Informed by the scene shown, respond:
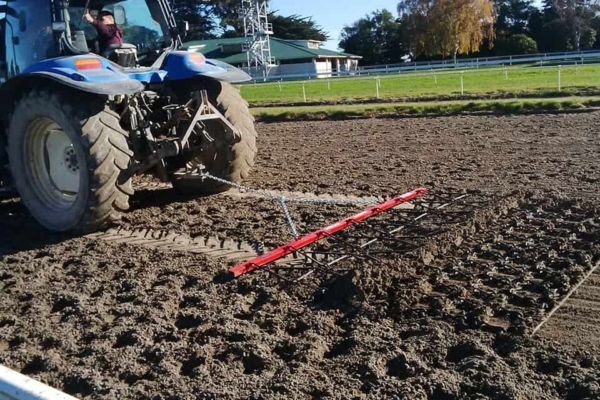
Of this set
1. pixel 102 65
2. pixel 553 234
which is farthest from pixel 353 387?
pixel 102 65

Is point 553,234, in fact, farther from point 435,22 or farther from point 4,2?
point 435,22

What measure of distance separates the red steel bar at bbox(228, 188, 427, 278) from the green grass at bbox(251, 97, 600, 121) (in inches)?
361

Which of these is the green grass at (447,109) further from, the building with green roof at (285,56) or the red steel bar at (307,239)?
the building with green roof at (285,56)

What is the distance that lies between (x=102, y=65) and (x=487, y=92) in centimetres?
1537

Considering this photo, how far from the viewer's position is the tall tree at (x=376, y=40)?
66375 millimetres

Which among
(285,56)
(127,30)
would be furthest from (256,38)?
(127,30)

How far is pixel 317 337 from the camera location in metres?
3.94

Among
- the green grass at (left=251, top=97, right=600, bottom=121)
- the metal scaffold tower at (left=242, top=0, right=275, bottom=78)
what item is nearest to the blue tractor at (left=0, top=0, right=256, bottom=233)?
the green grass at (left=251, top=97, right=600, bottom=121)

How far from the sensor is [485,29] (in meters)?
58.8

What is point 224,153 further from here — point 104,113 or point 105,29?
point 105,29

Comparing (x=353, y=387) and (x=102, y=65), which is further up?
(x=102, y=65)

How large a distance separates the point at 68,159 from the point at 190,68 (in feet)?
5.07

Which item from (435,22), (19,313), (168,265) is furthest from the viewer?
(435,22)

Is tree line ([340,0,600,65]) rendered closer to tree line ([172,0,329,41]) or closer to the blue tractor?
tree line ([172,0,329,41])
